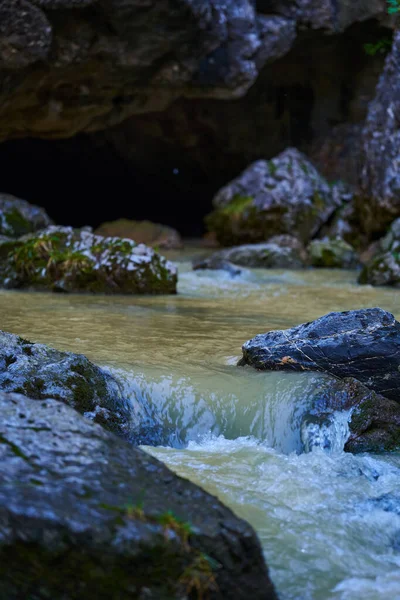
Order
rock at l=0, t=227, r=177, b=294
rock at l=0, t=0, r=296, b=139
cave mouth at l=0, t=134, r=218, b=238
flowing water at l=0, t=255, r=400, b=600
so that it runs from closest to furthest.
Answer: flowing water at l=0, t=255, r=400, b=600 < rock at l=0, t=227, r=177, b=294 < rock at l=0, t=0, r=296, b=139 < cave mouth at l=0, t=134, r=218, b=238

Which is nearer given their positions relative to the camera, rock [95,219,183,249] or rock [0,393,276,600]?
rock [0,393,276,600]

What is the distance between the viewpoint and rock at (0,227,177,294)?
7355 mm

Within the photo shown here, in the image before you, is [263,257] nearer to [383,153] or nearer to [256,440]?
[383,153]

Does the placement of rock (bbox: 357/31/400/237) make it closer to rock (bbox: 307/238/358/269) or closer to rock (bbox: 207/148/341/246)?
rock (bbox: 307/238/358/269)

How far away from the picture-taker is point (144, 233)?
47.9ft

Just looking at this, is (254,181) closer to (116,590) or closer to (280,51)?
(280,51)

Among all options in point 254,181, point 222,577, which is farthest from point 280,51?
point 222,577

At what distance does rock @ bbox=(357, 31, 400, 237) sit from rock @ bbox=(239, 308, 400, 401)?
26.1 ft

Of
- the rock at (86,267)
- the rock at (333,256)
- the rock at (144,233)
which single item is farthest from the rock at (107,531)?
the rock at (144,233)

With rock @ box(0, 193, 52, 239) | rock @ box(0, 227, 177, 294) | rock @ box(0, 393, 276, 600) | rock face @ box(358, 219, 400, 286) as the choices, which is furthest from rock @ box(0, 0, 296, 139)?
rock @ box(0, 393, 276, 600)

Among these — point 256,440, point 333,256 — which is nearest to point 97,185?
point 333,256

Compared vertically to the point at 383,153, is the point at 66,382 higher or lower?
lower

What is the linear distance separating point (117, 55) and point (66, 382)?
352 inches

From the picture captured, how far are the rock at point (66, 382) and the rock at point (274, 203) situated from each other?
10029mm
